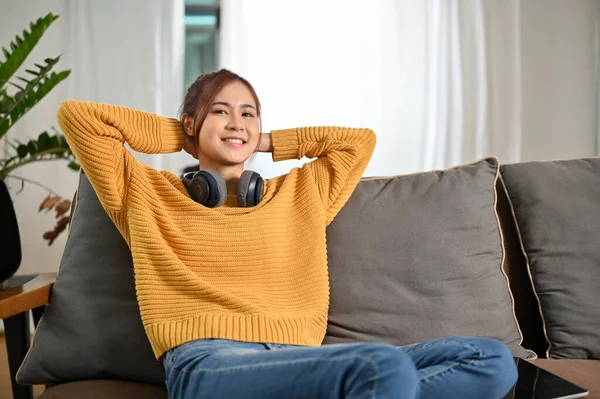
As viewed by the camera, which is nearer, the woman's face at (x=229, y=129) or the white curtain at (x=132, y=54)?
the woman's face at (x=229, y=129)

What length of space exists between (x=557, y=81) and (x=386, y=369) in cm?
290

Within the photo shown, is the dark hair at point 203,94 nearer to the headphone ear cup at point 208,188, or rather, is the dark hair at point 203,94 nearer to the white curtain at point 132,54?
the headphone ear cup at point 208,188

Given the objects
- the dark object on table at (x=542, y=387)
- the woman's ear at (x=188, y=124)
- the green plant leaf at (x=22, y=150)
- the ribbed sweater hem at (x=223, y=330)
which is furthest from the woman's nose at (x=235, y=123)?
the green plant leaf at (x=22, y=150)

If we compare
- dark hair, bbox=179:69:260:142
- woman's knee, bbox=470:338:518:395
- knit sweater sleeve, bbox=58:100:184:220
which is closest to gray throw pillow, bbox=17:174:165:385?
knit sweater sleeve, bbox=58:100:184:220

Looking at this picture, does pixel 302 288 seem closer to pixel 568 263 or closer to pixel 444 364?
pixel 444 364

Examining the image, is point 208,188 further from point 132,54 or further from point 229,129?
point 132,54

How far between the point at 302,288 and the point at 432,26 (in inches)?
92.3

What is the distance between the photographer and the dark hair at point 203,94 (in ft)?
5.39

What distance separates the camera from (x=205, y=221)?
58.2 inches

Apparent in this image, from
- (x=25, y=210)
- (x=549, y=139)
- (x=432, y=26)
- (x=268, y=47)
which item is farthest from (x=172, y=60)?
(x=549, y=139)

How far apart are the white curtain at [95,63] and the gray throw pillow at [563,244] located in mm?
2047

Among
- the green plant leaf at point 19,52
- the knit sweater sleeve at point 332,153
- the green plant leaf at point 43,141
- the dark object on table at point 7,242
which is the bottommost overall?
the dark object on table at point 7,242

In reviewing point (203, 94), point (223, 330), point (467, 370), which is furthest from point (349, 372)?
point (203, 94)

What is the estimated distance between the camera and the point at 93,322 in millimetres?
1429
